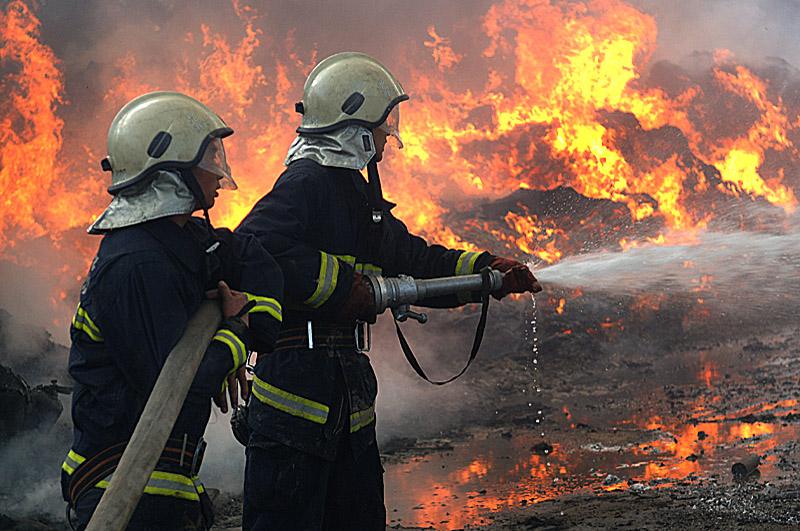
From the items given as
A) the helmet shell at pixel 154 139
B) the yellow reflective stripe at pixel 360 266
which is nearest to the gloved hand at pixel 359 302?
the yellow reflective stripe at pixel 360 266

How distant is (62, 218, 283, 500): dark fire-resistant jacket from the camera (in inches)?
94.7

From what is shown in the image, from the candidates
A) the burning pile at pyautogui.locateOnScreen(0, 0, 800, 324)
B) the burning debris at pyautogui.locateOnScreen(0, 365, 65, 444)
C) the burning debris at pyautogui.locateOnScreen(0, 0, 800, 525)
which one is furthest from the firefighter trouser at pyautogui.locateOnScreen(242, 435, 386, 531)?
the burning pile at pyautogui.locateOnScreen(0, 0, 800, 324)

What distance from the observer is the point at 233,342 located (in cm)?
261

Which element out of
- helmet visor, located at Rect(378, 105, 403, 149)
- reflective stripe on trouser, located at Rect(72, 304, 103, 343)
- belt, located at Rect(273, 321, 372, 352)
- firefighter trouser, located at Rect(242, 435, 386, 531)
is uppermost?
helmet visor, located at Rect(378, 105, 403, 149)

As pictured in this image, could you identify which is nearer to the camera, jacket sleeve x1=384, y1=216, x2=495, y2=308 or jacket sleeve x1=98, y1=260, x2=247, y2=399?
jacket sleeve x1=98, y1=260, x2=247, y2=399

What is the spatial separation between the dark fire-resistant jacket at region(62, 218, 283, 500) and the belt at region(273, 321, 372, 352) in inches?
33.9

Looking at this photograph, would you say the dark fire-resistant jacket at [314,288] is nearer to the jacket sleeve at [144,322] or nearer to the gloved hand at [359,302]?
the gloved hand at [359,302]

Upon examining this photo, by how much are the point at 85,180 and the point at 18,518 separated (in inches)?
231

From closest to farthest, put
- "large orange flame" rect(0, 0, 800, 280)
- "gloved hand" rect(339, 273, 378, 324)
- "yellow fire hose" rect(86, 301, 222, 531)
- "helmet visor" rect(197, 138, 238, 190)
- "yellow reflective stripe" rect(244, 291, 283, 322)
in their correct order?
"yellow fire hose" rect(86, 301, 222, 531), "helmet visor" rect(197, 138, 238, 190), "yellow reflective stripe" rect(244, 291, 283, 322), "gloved hand" rect(339, 273, 378, 324), "large orange flame" rect(0, 0, 800, 280)

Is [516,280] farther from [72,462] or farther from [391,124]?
[72,462]

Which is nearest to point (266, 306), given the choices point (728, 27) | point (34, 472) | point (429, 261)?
point (429, 261)

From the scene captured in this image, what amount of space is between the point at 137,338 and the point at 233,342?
0.31 m

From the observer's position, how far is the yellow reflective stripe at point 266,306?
2871 mm

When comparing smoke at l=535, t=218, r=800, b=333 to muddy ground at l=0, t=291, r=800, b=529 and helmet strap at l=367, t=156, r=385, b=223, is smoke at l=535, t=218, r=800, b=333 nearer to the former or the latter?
muddy ground at l=0, t=291, r=800, b=529
